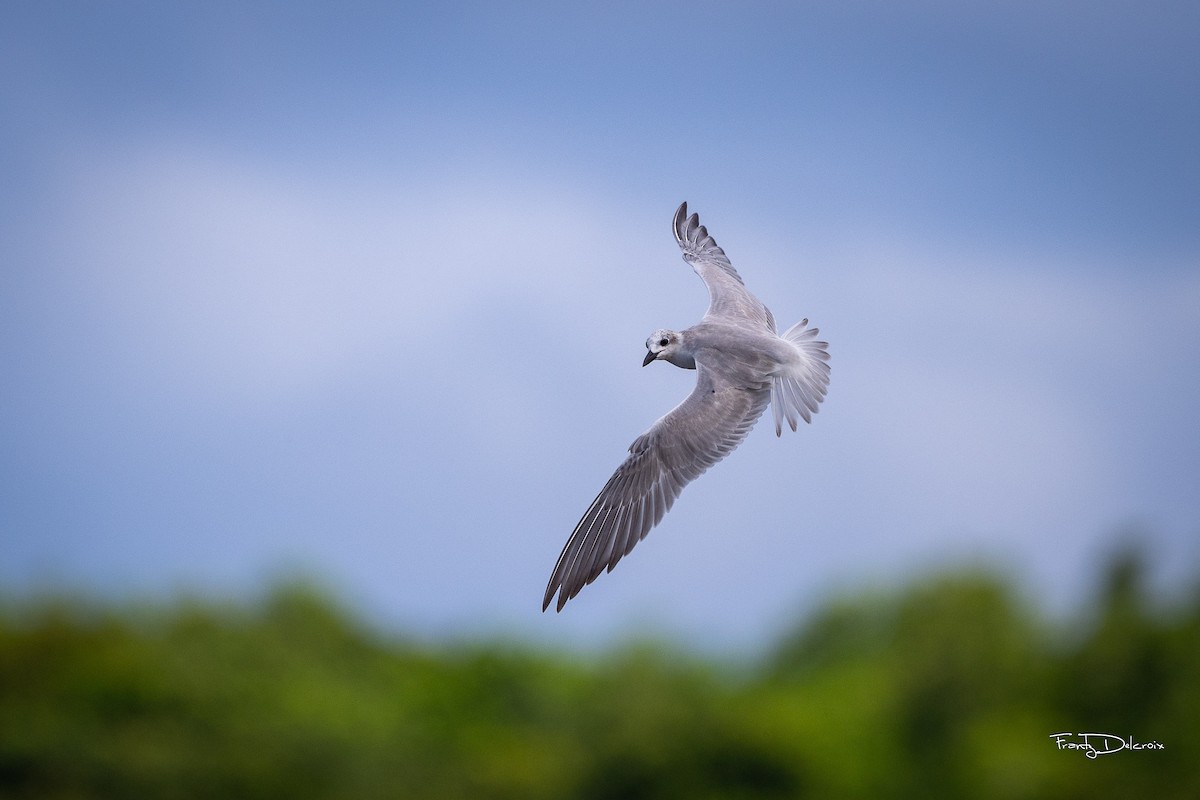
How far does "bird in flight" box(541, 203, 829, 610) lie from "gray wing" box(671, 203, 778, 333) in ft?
2.56

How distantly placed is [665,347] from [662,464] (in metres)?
0.98

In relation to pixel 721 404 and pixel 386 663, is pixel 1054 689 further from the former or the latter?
pixel 721 404

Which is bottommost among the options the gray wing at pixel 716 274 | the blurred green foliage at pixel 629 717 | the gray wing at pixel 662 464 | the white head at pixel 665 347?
the gray wing at pixel 662 464

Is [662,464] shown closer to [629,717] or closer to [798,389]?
[798,389]

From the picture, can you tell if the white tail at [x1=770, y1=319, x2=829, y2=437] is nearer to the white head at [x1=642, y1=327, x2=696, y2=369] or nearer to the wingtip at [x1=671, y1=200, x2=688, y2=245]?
the white head at [x1=642, y1=327, x2=696, y2=369]

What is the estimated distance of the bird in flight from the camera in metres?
9.55

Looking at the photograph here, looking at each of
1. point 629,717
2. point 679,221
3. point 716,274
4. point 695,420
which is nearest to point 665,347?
point 695,420

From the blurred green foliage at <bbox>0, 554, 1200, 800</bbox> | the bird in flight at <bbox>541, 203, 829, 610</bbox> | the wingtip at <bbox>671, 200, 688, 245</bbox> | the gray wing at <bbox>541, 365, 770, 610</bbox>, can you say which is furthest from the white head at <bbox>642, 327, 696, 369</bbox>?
the blurred green foliage at <bbox>0, 554, 1200, 800</bbox>

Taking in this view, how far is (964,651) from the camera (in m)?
44.6

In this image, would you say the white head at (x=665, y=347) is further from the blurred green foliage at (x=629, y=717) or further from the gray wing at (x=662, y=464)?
the blurred green foliage at (x=629, y=717)

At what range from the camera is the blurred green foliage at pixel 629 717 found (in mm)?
39344

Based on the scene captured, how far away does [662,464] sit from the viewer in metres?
9.88

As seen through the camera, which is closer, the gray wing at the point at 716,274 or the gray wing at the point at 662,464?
the gray wing at the point at 662,464

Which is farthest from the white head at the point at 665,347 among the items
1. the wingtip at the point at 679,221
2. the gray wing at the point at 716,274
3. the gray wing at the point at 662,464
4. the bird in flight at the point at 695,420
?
the wingtip at the point at 679,221
